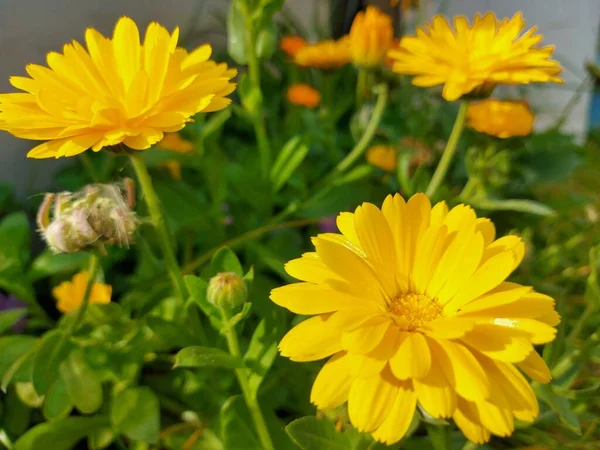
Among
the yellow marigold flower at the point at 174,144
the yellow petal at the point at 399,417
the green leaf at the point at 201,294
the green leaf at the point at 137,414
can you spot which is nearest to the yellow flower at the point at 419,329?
the yellow petal at the point at 399,417

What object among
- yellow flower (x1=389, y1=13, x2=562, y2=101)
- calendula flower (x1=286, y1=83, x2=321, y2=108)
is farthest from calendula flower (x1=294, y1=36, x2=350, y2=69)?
yellow flower (x1=389, y1=13, x2=562, y2=101)

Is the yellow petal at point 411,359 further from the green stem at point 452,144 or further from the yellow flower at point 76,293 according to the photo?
the yellow flower at point 76,293

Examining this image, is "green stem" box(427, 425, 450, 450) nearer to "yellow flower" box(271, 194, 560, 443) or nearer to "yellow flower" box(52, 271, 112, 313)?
"yellow flower" box(271, 194, 560, 443)

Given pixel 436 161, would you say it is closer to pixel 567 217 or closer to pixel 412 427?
pixel 567 217

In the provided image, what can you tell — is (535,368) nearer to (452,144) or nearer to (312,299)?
(312,299)

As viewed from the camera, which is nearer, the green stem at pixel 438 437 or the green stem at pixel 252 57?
the green stem at pixel 438 437

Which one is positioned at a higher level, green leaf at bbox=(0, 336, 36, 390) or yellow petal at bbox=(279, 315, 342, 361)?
yellow petal at bbox=(279, 315, 342, 361)

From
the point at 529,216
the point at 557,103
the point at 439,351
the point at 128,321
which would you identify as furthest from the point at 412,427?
the point at 557,103

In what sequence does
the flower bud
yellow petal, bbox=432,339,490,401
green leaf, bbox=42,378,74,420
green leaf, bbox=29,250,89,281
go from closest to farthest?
yellow petal, bbox=432,339,490,401 < the flower bud < green leaf, bbox=42,378,74,420 < green leaf, bbox=29,250,89,281
